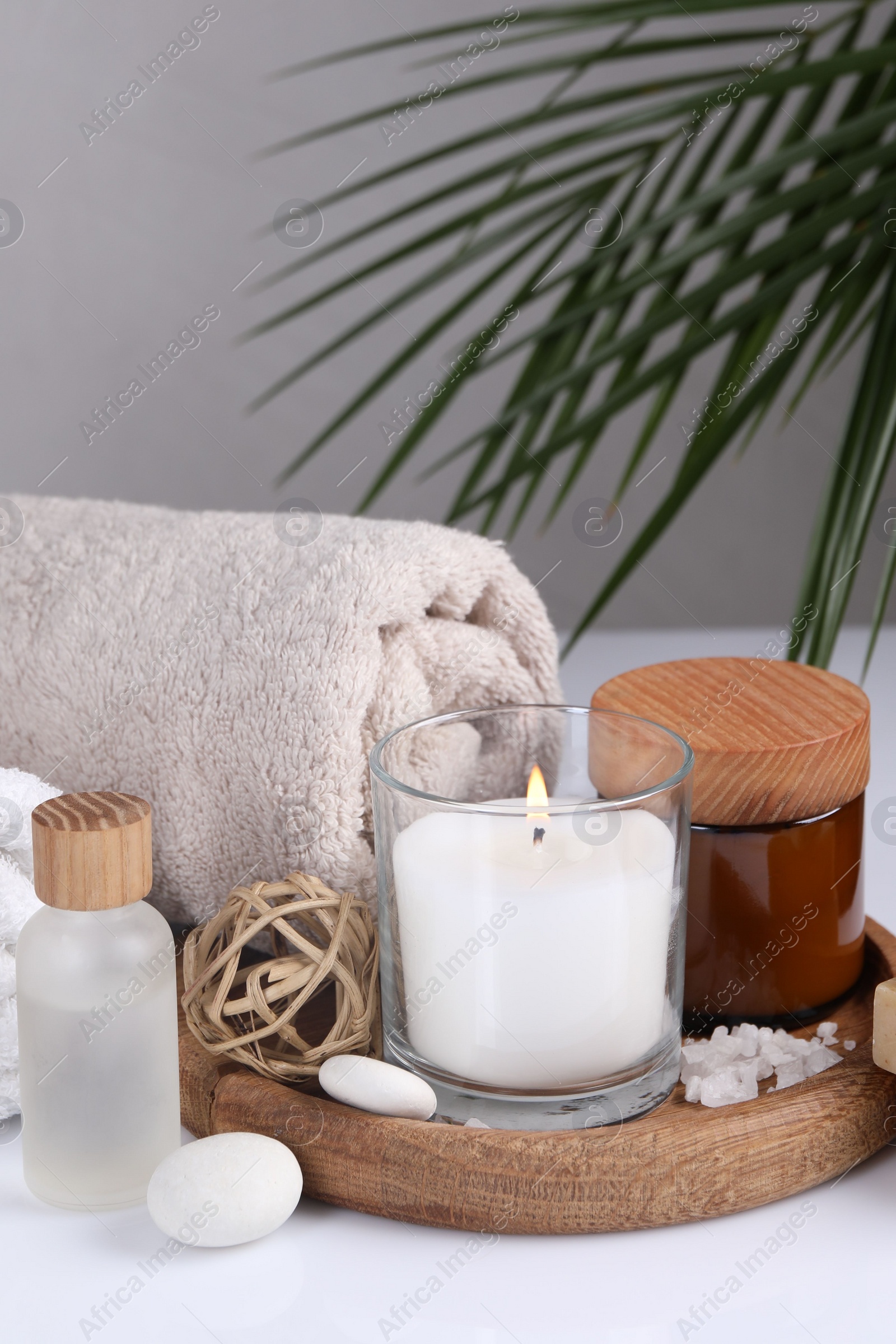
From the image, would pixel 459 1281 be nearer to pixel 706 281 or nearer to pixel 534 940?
pixel 534 940

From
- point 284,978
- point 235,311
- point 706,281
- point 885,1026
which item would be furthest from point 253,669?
point 235,311

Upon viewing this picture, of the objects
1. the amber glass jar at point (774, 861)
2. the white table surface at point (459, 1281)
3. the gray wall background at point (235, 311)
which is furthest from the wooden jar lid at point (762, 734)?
the gray wall background at point (235, 311)

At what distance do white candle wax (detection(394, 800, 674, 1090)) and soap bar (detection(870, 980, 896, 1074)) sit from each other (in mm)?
61

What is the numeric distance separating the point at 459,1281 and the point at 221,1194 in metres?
A: 0.06

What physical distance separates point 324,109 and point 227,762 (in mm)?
1141

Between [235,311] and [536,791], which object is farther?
[235,311]

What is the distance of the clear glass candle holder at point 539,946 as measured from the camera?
34 cm

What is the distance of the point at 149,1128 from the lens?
1.11 ft

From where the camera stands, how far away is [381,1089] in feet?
1.08

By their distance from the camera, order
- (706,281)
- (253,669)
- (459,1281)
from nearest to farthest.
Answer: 1. (459,1281)
2. (253,669)
3. (706,281)

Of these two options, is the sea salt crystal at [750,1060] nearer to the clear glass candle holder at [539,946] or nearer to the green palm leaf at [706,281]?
the clear glass candle holder at [539,946]

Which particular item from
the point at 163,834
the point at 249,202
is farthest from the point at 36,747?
the point at 249,202

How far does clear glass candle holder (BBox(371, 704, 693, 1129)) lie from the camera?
13.2 inches

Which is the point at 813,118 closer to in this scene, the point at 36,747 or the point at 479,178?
the point at 479,178
